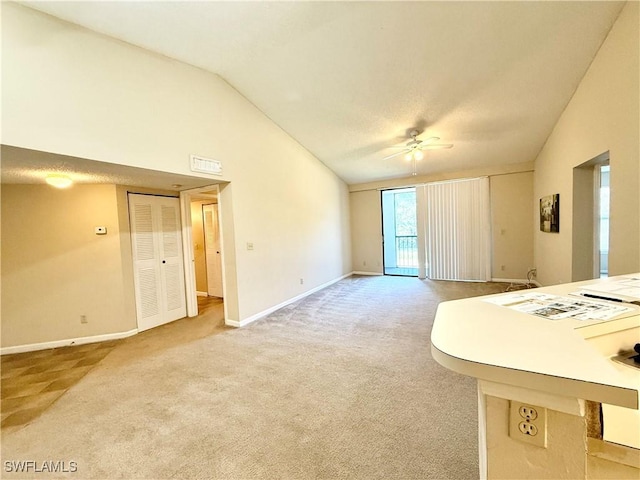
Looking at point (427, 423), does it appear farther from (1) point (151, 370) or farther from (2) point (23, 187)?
(2) point (23, 187)

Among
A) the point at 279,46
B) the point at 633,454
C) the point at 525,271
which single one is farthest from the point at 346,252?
the point at 633,454

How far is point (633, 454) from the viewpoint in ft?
2.22

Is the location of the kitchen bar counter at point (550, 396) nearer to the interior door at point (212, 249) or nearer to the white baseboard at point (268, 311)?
the white baseboard at point (268, 311)

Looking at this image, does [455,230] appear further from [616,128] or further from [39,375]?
[39,375]

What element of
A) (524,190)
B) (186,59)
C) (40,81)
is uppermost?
(186,59)

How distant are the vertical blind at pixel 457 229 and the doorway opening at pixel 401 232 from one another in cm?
165

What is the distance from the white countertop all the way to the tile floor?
312 centimetres

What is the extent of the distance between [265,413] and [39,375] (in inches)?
101

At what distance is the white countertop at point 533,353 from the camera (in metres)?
0.53

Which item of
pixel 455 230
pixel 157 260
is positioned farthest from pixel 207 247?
pixel 455 230

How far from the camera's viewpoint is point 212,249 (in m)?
5.57

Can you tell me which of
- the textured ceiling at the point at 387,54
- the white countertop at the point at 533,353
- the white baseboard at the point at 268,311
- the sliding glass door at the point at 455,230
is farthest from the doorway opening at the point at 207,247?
the white countertop at the point at 533,353

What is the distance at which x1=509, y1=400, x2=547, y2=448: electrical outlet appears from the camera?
60 cm

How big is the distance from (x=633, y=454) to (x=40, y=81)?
12.2 ft
